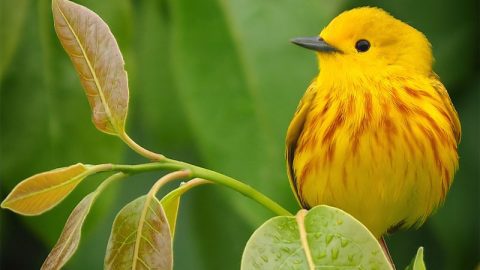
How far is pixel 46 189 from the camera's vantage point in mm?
491

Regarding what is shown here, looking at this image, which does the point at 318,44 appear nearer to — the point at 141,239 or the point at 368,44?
the point at 368,44

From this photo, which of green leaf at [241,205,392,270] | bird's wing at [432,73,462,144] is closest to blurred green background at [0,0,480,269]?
bird's wing at [432,73,462,144]

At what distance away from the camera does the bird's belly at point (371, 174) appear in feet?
2.39

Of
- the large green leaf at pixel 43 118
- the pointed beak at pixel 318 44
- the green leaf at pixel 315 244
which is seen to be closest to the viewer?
the green leaf at pixel 315 244

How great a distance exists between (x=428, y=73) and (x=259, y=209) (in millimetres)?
193

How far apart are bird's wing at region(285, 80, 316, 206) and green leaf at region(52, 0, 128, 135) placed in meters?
0.27

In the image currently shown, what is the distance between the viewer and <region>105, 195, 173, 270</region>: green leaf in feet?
1.57

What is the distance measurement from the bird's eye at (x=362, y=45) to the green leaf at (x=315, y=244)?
0.85 ft

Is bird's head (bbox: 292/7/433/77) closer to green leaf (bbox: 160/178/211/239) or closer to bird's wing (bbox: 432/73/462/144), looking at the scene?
bird's wing (bbox: 432/73/462/144)

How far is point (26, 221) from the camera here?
937 mm

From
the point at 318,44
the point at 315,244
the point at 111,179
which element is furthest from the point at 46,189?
the point at 318,44

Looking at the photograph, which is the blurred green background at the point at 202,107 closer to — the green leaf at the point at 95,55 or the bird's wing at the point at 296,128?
the bird's wing at the point at 296,128

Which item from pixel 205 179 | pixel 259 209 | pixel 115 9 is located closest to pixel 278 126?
pixel 259 209

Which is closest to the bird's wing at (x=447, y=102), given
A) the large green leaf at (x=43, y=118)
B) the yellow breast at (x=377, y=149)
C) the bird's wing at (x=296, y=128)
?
the yellow breast at (x=377, y=149)
